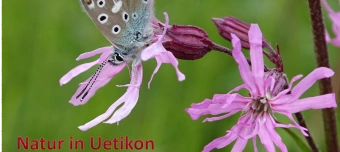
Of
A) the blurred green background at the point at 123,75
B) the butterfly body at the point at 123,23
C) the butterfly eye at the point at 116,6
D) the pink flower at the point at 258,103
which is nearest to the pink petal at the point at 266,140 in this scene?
the pink flower at the point at 258,103

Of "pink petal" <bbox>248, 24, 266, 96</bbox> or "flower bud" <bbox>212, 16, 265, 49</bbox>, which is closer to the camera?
"pink petal" <bbox>248, 24, 266, 96</bbox>

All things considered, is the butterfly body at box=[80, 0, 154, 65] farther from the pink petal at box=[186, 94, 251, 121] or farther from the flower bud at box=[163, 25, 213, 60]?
the pink petal at box=[186, 94, 251, 121]

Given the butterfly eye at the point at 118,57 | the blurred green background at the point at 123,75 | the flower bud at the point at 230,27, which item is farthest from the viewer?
the blurred green background at the point at 123,75

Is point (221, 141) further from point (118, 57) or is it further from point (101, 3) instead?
point (101, 3)

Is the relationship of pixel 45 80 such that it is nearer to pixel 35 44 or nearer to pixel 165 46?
pixel 35 44

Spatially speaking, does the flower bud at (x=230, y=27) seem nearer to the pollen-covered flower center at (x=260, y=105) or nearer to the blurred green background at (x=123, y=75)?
the pollen-covered flower center at (x=260, y=105)

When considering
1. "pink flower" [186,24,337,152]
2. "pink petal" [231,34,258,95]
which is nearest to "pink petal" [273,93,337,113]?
"pink flower" [186,24,337,152]
